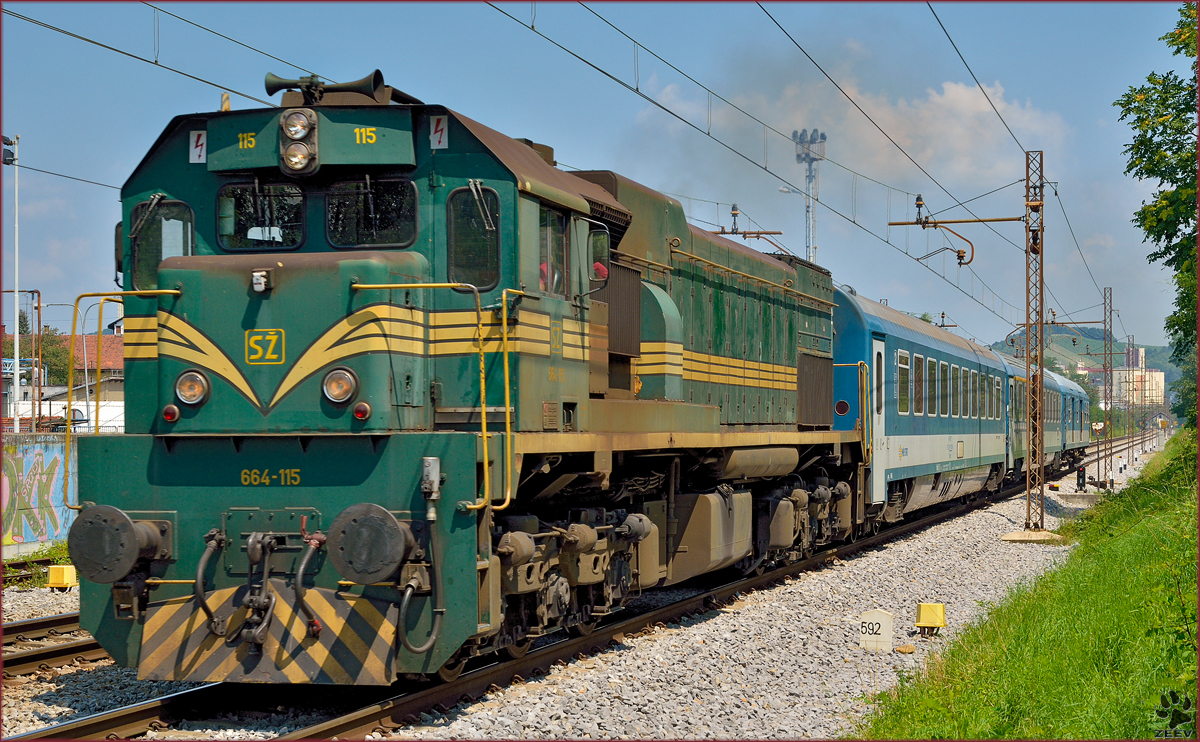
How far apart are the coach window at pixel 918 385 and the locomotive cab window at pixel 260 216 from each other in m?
14.0

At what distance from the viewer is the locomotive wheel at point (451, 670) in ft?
23.8

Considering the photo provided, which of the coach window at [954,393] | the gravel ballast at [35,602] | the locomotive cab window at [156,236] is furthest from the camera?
the coach window at [954,393]

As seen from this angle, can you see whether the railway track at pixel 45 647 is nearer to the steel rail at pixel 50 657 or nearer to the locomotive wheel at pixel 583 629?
the steel rail at pixel 50 657

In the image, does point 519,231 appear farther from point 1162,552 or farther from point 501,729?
point 1162,552

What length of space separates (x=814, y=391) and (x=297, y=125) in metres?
10.2

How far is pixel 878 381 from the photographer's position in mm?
16953

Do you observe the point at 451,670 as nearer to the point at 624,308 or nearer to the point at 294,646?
the point at 294,646

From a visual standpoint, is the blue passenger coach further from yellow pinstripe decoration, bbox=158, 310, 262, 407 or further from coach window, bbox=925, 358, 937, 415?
yellow pinstripe decoration, bbox=158, 310, 262, 407

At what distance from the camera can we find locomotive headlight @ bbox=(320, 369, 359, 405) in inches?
266

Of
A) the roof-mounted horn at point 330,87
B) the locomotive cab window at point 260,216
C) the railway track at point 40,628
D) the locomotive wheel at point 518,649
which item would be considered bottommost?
the railway track at point 40,628

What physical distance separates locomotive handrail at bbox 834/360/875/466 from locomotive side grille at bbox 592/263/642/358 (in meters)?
7.00

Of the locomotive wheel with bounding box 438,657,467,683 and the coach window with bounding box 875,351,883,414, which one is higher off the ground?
the coach window with bounding box 875,351,883,414

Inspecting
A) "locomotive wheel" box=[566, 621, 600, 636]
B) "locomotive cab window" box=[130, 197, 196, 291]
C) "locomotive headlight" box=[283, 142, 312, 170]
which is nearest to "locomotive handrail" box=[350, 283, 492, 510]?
"locomotive headlight" box=[283, 142, 312, 170]

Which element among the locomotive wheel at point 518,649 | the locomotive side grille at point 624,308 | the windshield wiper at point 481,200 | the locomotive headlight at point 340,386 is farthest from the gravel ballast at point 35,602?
the windshield wiper at point 481,200
